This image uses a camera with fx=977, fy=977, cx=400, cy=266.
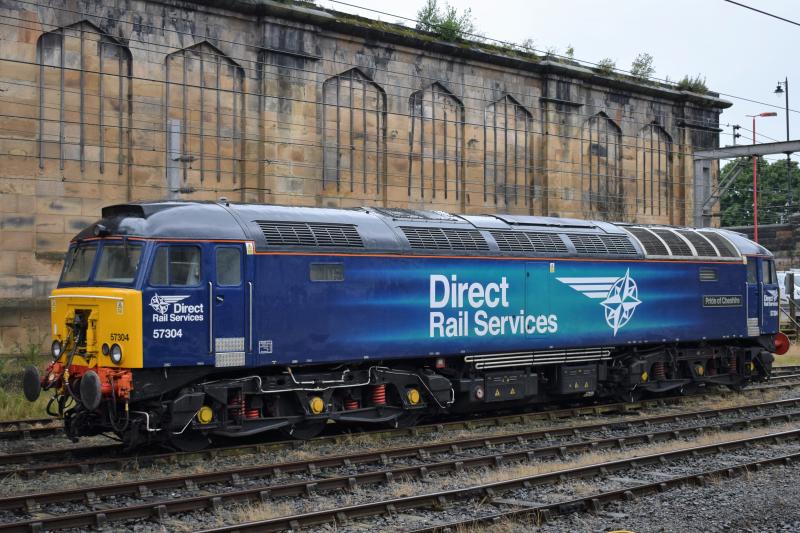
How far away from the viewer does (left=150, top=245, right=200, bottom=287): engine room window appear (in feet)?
46.0

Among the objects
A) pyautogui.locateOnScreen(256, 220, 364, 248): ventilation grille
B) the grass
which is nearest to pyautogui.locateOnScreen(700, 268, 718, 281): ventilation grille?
pyautogui.locateOnScreen(256, 220, 364, 248): ventilation grille

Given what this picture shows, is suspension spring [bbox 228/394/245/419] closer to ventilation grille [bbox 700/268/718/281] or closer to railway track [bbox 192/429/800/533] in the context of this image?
railway track [bbox 192/429/800/533]

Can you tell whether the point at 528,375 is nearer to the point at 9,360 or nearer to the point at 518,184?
the point at 9,360

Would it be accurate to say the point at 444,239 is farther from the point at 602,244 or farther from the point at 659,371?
the point at 659,371


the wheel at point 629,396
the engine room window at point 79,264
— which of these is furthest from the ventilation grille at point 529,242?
the engine room window at point 79,264

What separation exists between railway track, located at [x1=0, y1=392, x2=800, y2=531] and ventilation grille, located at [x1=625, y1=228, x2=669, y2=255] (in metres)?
3.96

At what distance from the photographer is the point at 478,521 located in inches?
437

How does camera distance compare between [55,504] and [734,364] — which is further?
[734,364]

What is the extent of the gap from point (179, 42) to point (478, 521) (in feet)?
56.1

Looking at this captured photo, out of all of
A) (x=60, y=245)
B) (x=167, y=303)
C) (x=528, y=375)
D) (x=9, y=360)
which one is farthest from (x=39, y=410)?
(x=528, y=375)

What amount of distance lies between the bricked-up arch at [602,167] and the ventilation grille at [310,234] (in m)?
19.6

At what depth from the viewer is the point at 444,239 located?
1784 centimetres

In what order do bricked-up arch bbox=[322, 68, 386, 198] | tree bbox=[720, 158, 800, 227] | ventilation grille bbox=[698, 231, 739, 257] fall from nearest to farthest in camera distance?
ventilation grille bbox=[698, 231, 739, 257] < bricked-up arch bbox=[322, 68, 386, 198] < tree bbox=[720, 158, 800, 227]

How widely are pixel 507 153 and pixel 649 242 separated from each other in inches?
442
